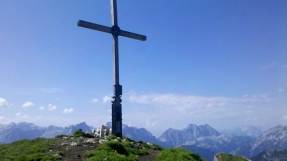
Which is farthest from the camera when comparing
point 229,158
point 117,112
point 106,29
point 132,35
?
point 132,35

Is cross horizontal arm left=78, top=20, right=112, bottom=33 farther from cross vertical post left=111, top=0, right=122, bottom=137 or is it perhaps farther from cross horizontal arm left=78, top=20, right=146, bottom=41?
cross vertical post left=111, top=0, right=122, bottom=137

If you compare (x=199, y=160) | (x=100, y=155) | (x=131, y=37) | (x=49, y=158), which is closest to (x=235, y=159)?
(x=199, y=160)

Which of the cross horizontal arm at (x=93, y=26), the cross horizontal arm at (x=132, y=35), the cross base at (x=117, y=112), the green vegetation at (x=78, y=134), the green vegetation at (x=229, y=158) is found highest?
the cross horizontal arm at (x=132, y=35)

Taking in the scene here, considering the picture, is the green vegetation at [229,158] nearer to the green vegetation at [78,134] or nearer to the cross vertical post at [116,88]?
the cross vertical post at [116,88]

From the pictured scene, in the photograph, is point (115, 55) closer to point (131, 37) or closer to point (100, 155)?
point (131, 37)

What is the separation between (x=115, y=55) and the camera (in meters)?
30.9

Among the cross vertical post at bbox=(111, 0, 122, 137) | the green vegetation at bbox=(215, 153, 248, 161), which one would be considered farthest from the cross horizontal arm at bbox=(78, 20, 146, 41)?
the green vegetation at bbox=(215, 153, 248, 161)

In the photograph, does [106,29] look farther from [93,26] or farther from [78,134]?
[78,134]

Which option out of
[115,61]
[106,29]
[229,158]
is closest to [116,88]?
[115,61]

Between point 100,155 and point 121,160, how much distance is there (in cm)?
148

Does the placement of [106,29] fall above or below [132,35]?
below

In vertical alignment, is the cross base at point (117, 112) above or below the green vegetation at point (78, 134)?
above

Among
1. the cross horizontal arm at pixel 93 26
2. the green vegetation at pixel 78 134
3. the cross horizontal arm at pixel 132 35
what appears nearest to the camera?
the green vegetation at pixel 78 134

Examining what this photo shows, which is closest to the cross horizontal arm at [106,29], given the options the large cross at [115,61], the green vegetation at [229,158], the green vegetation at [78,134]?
the large cross at [115,61]
